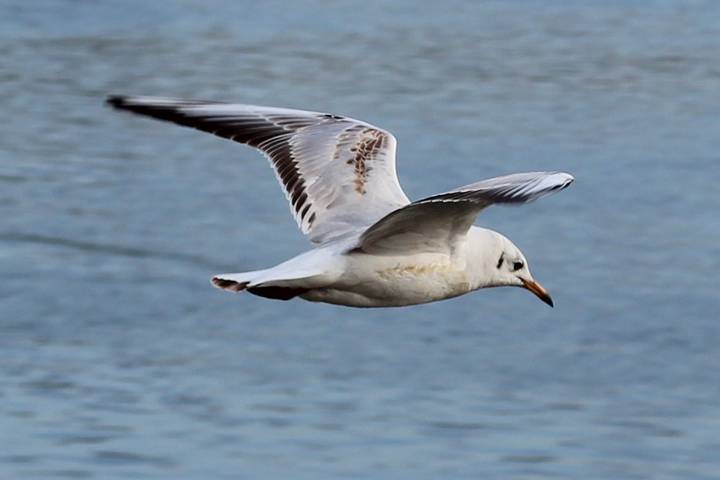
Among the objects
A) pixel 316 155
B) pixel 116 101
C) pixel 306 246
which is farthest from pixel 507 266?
pixel 306 246

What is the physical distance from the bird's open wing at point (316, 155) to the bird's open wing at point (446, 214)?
0.54 m

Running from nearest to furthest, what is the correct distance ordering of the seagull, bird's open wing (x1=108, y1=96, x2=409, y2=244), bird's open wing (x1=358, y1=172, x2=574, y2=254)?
1. bird's open wing (x1=358, y1=172, x2=574, y2=254)
2. the seagull
3. bird's open wing (x1=108, y1=96, x2=409, y2=244)

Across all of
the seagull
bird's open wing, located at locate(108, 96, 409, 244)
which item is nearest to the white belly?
the seagull

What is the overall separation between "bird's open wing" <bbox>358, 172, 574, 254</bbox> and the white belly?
54mm

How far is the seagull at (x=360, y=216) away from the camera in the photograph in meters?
7.75

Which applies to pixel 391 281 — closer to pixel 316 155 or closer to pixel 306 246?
pixel 316 155

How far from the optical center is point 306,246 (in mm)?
16641

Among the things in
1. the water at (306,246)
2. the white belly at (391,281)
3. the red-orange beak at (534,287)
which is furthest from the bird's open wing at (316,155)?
the water at (306,246)

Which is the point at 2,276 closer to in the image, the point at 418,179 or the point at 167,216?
the point at 167,216

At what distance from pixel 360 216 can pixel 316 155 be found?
0.58 m

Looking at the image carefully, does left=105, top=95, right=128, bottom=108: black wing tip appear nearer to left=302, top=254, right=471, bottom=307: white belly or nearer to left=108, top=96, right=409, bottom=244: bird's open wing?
left=108, top=96, right=409, bottom=244: bird's open wing

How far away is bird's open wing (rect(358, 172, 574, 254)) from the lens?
7160mm

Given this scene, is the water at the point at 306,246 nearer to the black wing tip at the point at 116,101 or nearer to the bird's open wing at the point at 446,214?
the black wing tip at the point at 116,101

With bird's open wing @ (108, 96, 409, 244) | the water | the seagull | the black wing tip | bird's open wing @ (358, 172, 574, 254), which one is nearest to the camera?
bird's open wing @ (358, 172, 574, 254)
